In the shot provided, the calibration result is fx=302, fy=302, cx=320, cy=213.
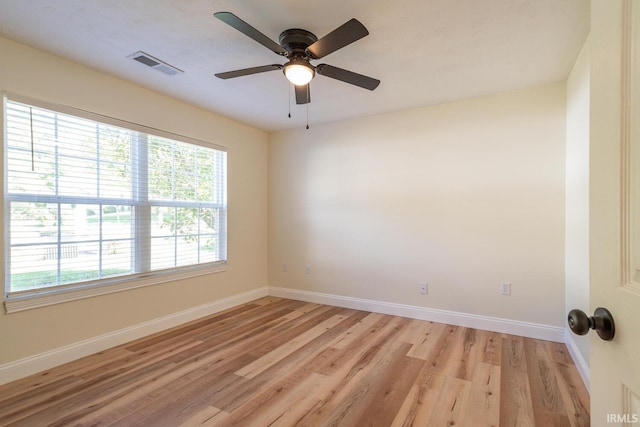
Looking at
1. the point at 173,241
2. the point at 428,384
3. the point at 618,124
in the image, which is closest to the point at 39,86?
the point at 173,241

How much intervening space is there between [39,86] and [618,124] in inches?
134

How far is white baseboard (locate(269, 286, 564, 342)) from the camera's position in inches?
116

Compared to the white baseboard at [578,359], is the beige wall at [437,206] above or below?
above

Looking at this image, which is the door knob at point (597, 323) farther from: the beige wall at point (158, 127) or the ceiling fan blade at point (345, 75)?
the beige wall at point (158, 127)

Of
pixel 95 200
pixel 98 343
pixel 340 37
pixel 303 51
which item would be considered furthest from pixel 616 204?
pixel 98 343

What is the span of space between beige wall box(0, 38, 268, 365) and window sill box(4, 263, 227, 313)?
50 millimetres

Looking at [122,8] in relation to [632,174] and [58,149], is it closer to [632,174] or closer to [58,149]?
[58,149]

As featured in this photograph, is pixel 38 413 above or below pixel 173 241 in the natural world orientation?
below

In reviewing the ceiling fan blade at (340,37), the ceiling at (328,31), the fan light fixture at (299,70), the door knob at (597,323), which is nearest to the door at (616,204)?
the door knob at (597,323)

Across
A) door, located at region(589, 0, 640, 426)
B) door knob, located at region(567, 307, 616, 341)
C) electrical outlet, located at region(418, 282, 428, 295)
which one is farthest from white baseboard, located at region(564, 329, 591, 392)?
door knob, located at region(567, 307, 616, 341)

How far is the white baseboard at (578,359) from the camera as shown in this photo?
2.15 meters

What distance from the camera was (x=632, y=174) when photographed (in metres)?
0.61

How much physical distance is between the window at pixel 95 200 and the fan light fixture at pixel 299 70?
185 centimetres

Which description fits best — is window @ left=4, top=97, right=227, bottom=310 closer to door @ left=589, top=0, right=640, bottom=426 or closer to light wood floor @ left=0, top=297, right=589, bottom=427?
light wood floor @ left=0, top=297, right=589, bottom=427
